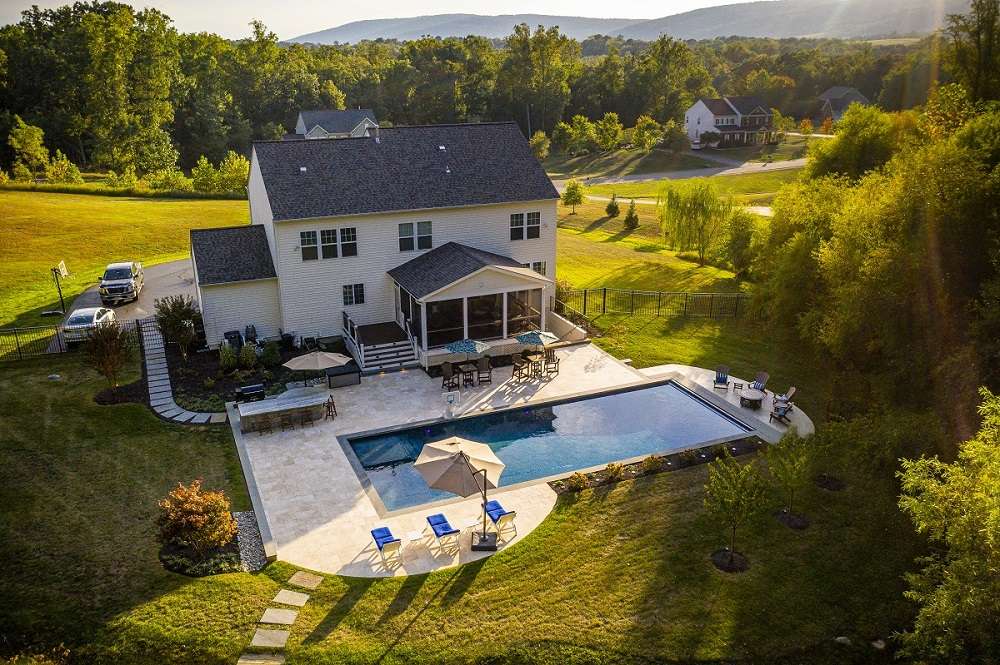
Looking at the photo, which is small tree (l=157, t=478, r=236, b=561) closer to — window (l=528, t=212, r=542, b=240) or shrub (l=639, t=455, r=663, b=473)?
shrub (l=639, t=455, r=663, b=473)

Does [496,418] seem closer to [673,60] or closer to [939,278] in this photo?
[939,278]

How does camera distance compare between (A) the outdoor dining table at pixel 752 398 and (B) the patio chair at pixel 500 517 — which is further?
(A) the outdoor dining table at pixel 752 398

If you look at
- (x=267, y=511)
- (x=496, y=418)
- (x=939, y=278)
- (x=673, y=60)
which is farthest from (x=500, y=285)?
(x=673, y=60)

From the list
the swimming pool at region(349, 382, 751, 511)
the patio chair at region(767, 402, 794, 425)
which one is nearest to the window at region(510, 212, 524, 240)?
the swimming pool at region(349, 382, 751, 511)

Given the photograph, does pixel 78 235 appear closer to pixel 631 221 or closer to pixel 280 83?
pixel 631 221

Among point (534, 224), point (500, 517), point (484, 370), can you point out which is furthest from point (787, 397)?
point (534, 224)

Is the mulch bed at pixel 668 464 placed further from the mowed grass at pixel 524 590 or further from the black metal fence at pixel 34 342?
the black metal fence at pixel 34 342

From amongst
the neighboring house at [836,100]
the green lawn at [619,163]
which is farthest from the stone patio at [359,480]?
the neighboring house at [836,100]
